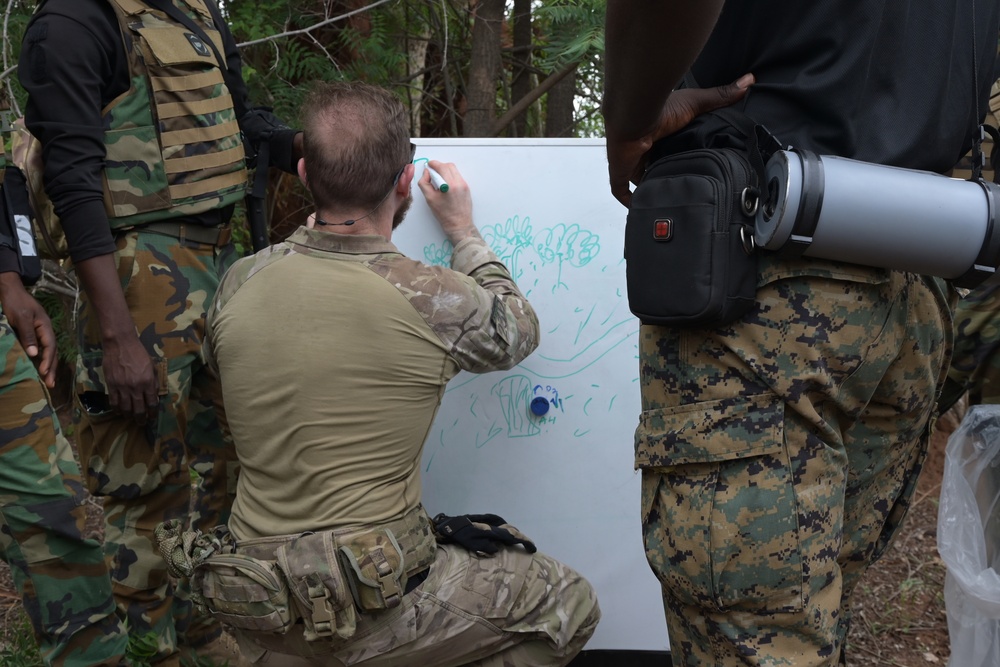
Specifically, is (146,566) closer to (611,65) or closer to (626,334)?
(626,334)

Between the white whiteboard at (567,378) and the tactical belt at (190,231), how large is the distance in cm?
48

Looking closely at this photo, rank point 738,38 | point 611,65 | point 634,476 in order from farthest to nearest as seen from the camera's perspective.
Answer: point 634,476, point 738,38, point 611,65

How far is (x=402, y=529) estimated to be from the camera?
1835 mm

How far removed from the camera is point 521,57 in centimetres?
421

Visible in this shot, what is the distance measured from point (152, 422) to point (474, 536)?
852 millimetres

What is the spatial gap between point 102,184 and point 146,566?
0.94 meters

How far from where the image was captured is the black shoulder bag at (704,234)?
4.38 feet

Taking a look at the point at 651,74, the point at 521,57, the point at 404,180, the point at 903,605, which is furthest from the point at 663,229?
the point at 521,57

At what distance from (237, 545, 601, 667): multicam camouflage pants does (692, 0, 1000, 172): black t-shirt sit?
1060 millimetres

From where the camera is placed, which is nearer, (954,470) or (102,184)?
(954,470)

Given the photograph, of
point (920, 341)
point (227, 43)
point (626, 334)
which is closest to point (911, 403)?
point (920, 341)

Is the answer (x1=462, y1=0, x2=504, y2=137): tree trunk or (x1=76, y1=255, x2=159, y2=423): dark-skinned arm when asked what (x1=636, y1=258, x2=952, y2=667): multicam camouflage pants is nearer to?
(x1=76, y1=255, x2=159, y2=423): dark-skinned arm

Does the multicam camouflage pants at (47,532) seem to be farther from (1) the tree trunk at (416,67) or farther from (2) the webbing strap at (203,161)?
(1) the tree trunk at (416,67)

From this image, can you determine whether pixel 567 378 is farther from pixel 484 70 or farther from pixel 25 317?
pixel 484 70
